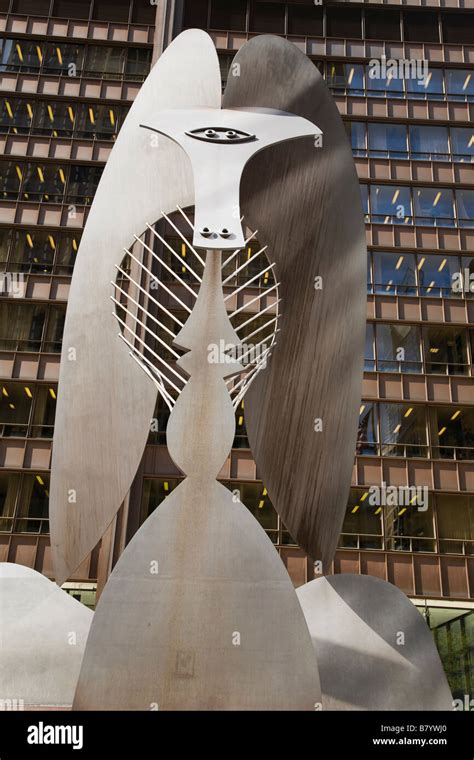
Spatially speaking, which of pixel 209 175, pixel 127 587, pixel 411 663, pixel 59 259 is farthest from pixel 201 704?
pixel 59 259

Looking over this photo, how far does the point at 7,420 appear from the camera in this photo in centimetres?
2389

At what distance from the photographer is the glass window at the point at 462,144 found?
2745 cm

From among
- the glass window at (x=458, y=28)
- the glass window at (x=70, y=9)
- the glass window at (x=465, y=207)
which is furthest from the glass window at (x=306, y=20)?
the glass window at (x=465, y=207)

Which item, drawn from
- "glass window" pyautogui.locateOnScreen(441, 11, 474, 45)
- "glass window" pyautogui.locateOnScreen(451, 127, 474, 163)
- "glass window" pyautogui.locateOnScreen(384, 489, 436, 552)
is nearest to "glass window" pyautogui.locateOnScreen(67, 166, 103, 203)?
"glass window" pyautogui.locateOnScreen(451, 127, 474, 163)

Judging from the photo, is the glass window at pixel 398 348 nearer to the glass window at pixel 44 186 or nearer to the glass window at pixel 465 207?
the glass window at pixel 465 207

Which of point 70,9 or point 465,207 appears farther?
point 70,9

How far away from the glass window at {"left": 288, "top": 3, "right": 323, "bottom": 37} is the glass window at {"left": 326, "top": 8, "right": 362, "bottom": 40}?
1.20 feet

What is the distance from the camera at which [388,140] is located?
2770 centimetres

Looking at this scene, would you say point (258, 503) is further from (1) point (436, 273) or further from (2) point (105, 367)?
(2) point (105, 367)

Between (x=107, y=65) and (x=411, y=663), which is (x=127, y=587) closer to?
(x=411, y=663)

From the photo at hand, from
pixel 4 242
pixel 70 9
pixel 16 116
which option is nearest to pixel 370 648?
pixel 4 242

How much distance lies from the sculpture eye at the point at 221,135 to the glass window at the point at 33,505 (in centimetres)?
1666

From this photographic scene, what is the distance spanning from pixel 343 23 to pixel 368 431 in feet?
55.1

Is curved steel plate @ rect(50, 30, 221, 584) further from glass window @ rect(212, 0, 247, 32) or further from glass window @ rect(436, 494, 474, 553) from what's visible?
glass window @ rect(212, 0, 247, 32)
